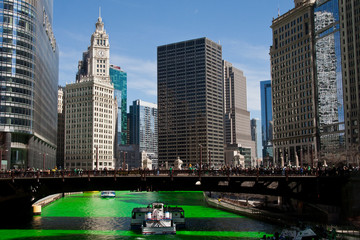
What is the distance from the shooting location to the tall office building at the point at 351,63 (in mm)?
147625

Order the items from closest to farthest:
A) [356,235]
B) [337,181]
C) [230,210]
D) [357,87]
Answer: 1. [356,235]
2. [337,181]
3. [230,210]
4. [357,87]

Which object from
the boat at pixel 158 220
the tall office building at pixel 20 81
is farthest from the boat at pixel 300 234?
the tall office building at pixel 20 81

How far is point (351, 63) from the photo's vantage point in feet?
495

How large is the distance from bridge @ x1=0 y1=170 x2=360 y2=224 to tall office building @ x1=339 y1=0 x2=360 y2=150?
84.9 meters

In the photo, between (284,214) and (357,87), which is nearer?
(284,214)

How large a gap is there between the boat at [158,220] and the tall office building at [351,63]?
3566 inches

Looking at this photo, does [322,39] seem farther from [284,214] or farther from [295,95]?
[284,214]

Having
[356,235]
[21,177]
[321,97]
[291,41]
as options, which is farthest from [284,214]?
[291,41]

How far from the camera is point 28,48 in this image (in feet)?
389

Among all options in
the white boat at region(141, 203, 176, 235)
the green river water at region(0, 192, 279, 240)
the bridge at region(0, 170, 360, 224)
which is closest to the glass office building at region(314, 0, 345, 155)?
the green river water at region(0, 192, 279, 240)

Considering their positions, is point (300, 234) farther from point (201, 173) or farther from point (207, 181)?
point (207, 181)

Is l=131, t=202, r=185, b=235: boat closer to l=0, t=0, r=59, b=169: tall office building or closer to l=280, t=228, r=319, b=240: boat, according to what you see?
l=280, t=228, r=319, b=240: boat

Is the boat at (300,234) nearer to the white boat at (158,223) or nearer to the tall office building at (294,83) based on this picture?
the white boat at (158,223)

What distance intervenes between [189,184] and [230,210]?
34.6 meters
